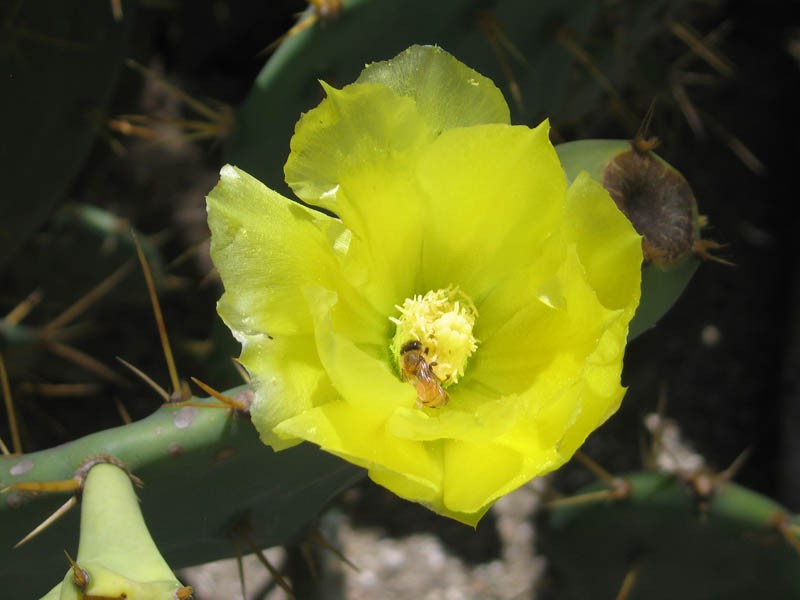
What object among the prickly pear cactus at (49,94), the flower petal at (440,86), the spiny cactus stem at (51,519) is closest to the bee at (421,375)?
the flower petal at (440,86)

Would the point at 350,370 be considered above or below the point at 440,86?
below

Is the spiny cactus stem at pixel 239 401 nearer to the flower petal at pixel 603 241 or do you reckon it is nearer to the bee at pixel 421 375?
the bee at pixel 421 375

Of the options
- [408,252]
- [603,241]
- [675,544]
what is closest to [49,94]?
[408,252]

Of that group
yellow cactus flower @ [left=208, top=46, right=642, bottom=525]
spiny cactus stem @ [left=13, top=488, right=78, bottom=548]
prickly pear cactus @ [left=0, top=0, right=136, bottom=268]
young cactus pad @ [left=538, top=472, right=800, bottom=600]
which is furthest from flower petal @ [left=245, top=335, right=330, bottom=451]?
prickly pear cactus @ [left=0, top=0, right=136, bottom=268]

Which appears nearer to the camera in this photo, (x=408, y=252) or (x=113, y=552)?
(x=113, y=552)

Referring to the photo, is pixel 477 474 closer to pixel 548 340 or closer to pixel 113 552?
pixel 548 340

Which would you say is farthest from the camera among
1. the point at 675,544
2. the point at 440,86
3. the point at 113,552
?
the point at 675,544

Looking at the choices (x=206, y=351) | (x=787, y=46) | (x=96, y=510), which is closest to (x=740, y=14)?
(x=787, y=46)

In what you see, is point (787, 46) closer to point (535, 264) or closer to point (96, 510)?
point (535, 264)
